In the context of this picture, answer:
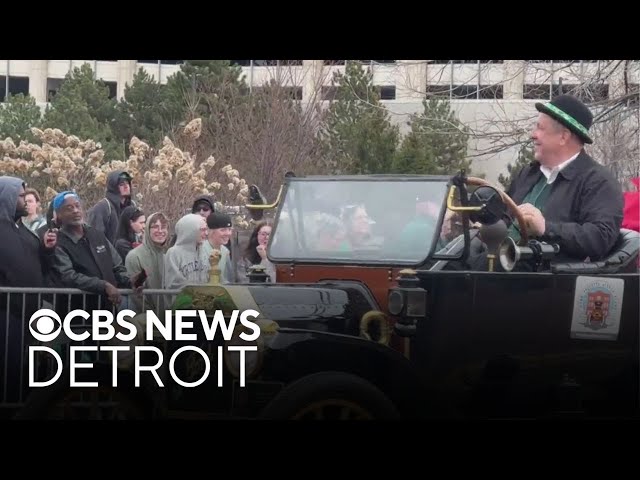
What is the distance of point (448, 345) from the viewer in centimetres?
618

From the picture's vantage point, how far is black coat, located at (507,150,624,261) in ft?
21.0

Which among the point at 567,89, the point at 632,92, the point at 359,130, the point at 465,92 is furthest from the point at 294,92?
the point at 632,92

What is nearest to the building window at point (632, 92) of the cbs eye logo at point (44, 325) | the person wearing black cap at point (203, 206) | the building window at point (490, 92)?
the building window at point (490, 92)

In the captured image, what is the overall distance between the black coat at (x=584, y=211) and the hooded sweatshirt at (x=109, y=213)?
395 cm

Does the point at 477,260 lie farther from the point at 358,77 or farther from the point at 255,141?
the point at 255,141

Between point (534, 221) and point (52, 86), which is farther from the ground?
point (52, 86)

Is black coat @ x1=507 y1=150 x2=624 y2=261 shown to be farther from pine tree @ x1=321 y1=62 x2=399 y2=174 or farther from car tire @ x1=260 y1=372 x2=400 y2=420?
pine tree @ x1=321 y1=62 x2=399 y2=174

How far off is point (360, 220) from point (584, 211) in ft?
3.75

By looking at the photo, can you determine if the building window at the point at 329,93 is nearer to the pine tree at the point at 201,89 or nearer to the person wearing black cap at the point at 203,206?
the person wearing black cap at the point at 203,206

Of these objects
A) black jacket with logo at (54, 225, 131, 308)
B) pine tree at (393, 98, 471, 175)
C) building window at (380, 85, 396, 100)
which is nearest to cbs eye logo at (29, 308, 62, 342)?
black jacket with logo at (54, 225, 131, 308)

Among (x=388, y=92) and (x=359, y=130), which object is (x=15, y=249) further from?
(x=359, y=130)

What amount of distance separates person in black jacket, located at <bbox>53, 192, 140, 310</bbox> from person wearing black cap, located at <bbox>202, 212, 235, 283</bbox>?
58 cm

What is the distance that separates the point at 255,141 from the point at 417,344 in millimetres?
9906

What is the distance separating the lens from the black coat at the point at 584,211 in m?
6.41
